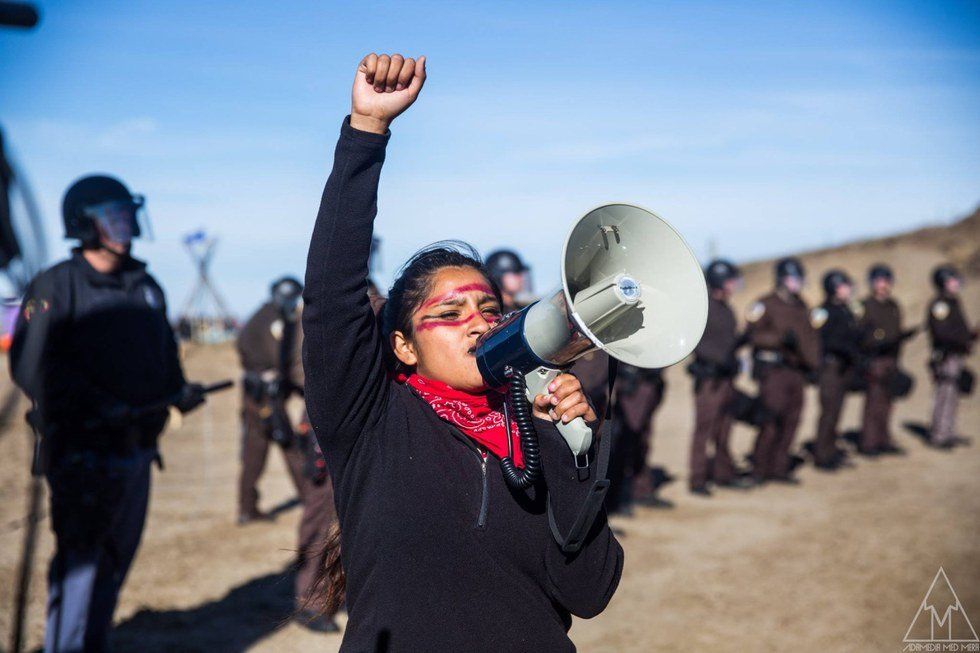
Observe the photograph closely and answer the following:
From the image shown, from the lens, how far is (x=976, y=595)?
6.21 m

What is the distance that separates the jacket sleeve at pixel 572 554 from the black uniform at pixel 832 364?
32.1 feet

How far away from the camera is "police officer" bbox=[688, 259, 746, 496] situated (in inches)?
369

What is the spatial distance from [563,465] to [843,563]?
5852mm

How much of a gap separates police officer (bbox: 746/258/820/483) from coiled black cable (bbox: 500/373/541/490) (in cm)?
851

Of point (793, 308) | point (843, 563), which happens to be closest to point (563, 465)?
point (843, 563)

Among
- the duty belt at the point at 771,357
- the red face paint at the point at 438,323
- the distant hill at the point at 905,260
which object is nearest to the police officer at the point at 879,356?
the duty belt at the point at 771,357

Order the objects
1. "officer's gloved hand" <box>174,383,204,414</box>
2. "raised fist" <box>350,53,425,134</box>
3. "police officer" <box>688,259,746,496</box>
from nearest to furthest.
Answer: "raised fist" <box>350,53,425,134</box>
"officer's gloved hand" <box>174,383,204,414</box>
"police officer" <box>688,259,746,496</box>

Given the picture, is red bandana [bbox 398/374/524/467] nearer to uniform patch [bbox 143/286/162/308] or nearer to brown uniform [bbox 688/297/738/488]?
uniform patch [bbox 143/286/162/308]

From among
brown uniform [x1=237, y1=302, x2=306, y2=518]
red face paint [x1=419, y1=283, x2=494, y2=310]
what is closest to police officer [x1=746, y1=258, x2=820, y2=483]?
brown uniform [x1=237, y1=302, x2=306, y2=518]

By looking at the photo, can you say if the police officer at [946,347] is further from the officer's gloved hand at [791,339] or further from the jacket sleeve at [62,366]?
the jacket sleeve at [62,366]

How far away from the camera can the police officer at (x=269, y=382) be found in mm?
7555

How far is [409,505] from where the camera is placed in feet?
6.74

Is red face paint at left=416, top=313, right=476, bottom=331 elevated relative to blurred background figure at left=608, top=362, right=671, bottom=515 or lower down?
elevated

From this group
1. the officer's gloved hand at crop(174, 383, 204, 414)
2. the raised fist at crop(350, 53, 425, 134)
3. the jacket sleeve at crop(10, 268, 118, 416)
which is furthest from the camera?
the officer's gloved hand at crop(174, 383, 204, 414)
